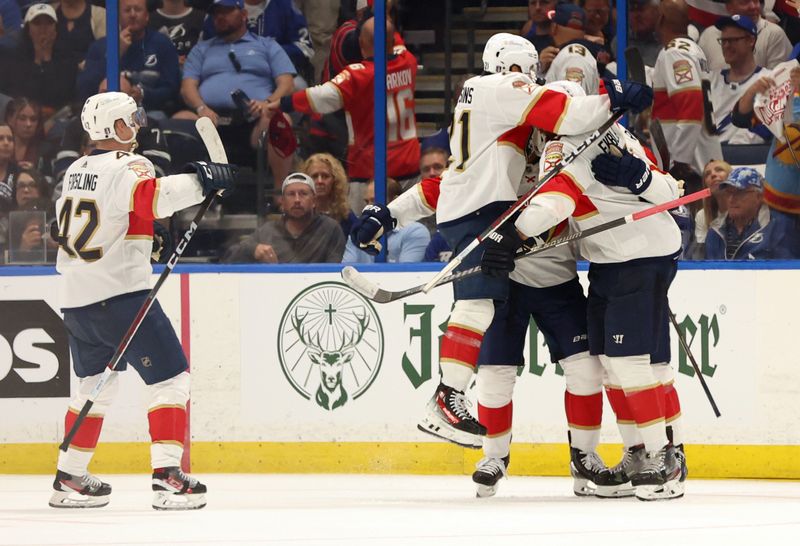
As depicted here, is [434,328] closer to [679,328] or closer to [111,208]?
[679,328]

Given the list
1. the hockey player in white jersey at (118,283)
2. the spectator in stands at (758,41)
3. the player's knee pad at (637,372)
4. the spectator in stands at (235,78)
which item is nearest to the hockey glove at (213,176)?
the hockey player in white jersey at (118,283)

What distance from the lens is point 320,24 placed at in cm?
655

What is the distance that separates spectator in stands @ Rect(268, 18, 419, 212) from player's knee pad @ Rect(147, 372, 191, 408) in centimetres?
170

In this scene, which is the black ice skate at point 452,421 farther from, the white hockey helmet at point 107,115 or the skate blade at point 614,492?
the white hockey helmet at point 107,115

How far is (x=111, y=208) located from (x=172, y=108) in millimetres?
1860

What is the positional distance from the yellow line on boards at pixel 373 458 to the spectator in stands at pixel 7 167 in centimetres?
115

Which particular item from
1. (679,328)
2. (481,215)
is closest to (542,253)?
(481,215)

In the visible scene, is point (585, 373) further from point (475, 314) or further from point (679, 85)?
point (679, 85)

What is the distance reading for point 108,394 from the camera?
5.10 metres

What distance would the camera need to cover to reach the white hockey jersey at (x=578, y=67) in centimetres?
631

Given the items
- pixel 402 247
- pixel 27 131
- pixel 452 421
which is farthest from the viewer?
pixel 27 131

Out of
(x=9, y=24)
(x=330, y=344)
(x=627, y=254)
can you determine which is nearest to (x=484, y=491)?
(x=627, y=254)

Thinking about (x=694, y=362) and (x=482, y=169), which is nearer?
(x=482, y=169)

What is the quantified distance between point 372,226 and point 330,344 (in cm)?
98
